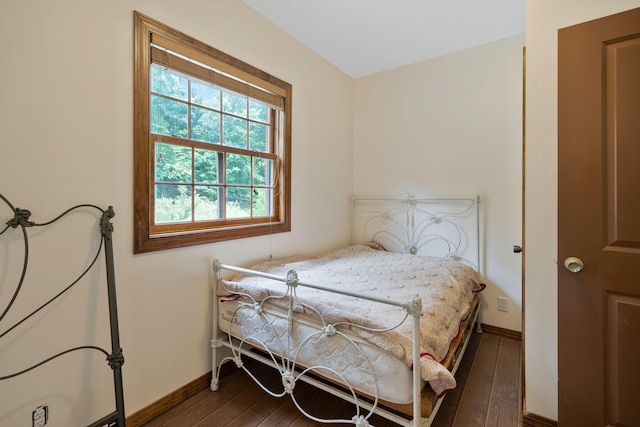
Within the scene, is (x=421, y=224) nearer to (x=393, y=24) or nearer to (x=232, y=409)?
(x=393, y=24)

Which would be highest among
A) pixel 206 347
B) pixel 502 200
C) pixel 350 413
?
pixel 502 200

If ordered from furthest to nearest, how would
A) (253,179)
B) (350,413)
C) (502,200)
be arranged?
(502,200), (253,179), (350,413)

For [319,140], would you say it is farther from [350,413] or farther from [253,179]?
[350,413]

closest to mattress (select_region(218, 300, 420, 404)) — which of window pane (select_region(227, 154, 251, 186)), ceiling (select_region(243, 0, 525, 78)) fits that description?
window pane (select_region(227, 154, 251, 186))

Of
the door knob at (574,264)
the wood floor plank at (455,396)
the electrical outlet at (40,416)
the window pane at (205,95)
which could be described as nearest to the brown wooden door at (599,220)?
the door knob at (574,264)

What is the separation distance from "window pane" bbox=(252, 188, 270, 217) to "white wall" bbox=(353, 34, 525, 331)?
1.33 metres

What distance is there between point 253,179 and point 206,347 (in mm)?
1218

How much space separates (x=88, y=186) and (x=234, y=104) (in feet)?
3.69

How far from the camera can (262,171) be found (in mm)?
2430

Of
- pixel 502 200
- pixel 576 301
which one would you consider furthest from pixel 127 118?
pixel 502 200

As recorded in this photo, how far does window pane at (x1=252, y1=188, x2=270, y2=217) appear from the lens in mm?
2373

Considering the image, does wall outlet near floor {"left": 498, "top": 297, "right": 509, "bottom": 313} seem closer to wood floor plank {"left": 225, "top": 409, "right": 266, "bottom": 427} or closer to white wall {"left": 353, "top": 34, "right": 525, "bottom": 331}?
white wall {"left": 353, "top": 34, "right": 525, "bottom": 331}

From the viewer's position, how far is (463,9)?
2.20 meters

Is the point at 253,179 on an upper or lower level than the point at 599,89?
lower
